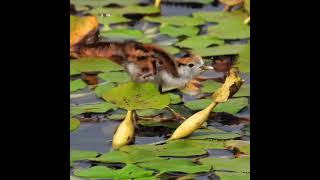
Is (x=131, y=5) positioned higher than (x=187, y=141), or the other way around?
(x=131, y=5)

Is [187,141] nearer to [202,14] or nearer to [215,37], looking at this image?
[215,37]

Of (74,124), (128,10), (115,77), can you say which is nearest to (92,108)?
(74,124)

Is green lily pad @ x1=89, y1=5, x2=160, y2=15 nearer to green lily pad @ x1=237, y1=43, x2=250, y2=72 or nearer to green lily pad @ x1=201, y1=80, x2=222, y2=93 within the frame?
green lily pad @ x1=237, y1=43, x2=250, y2=72

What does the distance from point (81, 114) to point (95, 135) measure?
139 millimetres

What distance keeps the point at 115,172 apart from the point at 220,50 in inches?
36.7

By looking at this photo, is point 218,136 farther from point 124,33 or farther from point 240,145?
point 124,33

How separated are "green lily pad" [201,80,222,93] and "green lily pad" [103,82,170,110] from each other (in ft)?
0.59

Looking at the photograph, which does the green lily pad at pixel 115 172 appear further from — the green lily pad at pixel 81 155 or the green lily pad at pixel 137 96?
the green lily pad at pixel 137 96

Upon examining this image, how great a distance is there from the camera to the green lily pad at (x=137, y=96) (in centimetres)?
252

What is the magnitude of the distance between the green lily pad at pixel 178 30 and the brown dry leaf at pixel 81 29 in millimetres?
264

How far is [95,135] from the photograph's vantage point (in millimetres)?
2469

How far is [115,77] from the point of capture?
2.80 m
